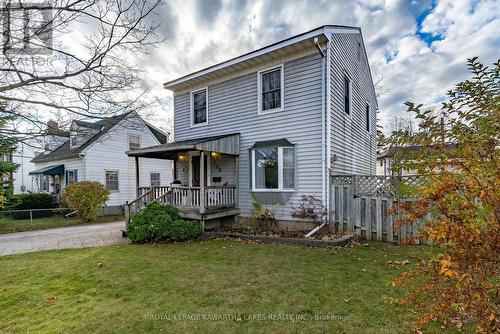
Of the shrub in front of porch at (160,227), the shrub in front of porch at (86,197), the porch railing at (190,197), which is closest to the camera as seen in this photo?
the shrub in front of porch at (160,227)

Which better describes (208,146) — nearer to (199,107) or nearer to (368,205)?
(199,107)

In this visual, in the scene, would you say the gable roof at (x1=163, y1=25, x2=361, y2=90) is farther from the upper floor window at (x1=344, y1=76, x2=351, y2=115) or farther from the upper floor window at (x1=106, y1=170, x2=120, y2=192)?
the upper floor window at (x1=106, y1=170, x2=120, y2=192)

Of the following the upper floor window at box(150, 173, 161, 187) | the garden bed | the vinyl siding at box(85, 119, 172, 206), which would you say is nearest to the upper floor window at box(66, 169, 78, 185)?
the vinyl siding at box(85, 119, 172, 206)

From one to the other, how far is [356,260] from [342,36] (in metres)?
8.20

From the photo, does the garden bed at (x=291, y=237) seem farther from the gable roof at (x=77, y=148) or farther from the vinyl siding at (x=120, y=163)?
the vinyl siding at (x=120, y=163)

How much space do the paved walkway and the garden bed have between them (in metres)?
3.53

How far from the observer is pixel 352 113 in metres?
10.7

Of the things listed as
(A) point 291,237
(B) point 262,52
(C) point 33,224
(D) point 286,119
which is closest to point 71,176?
(C) point 33,224

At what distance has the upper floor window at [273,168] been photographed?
8.80m

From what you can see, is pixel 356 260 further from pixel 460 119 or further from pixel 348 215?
pixel 460 119

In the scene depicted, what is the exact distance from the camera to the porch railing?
357 inches

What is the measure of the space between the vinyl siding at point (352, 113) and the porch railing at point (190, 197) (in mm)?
4006

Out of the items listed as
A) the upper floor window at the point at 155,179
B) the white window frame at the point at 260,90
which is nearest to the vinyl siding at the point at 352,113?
the white window frame at the point at 260,90

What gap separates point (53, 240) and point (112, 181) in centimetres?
812
